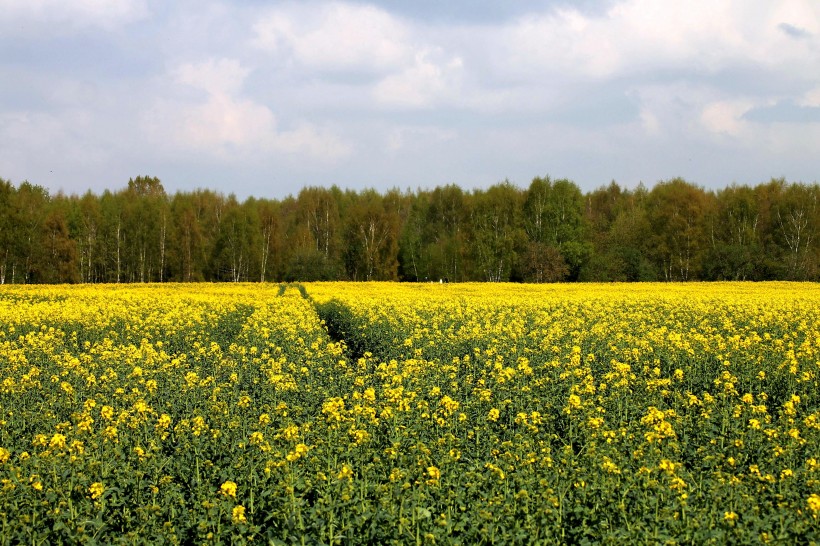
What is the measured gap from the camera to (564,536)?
19.5ft

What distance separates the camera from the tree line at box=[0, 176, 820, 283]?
63938mm

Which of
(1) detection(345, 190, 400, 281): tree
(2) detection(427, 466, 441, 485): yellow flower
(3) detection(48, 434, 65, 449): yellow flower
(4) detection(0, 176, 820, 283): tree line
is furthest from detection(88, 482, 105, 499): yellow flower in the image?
(1) detection(345, 190, 400, 281): tree

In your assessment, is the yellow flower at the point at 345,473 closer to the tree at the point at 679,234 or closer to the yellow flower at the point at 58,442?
the yellow flower at the point at 58,442

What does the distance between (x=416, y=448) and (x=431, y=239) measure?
267ft

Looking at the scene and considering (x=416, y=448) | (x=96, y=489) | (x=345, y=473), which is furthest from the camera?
(x=416, y=448)

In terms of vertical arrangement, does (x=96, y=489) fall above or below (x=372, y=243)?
below

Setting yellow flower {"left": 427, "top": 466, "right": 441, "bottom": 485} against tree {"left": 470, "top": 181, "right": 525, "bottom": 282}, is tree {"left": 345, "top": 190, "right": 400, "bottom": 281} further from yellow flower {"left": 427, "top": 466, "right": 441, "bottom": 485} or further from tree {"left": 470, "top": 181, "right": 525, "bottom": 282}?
yellow flower {"left": 427, "top": 466, "right": 441, "bottom": 485}

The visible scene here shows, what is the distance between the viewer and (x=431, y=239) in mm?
88688

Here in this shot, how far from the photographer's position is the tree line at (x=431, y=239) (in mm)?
63938

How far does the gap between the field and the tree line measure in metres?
50.4

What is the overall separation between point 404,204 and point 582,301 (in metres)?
84.5

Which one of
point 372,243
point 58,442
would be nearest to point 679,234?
point 372,243

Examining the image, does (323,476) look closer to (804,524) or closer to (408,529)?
(408,529)

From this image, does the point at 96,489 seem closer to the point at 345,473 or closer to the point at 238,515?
the point at 238,515
